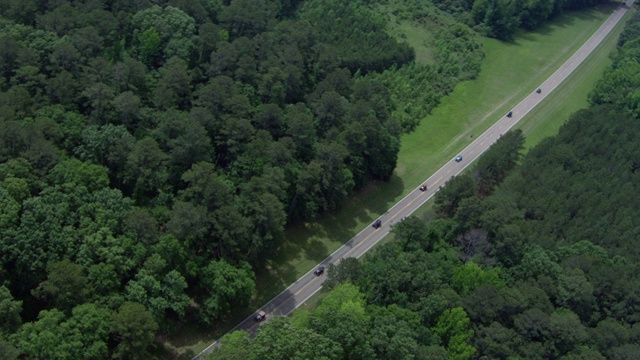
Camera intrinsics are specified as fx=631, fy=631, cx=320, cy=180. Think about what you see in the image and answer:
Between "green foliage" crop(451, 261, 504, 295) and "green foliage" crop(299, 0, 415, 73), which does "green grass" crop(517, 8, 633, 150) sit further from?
"green foliage" crop(451, 261, 504, 295)

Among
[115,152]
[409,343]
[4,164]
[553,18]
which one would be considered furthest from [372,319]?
[553,18]

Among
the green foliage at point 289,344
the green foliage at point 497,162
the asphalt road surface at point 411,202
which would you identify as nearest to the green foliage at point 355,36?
the asphalt road surface at point 411,202

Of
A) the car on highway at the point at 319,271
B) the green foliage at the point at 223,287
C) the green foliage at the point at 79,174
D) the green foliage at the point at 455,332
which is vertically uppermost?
the green foliage at the point at 79,174

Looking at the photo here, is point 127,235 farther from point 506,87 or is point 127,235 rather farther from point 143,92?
point 506,87

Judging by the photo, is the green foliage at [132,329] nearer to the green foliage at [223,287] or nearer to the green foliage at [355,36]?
the green foliage at [223,287]

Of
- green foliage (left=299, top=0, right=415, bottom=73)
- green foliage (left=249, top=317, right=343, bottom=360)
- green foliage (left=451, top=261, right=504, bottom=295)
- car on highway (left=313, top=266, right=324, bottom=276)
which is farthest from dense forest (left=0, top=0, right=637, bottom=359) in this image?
green foliage (left=451, top=261, right=504, bottom=295)

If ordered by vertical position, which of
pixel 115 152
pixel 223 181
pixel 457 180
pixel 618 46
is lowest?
pixel 618 46
